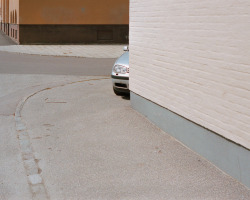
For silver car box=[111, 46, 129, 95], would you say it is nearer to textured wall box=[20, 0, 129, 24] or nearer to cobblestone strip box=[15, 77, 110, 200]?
cobblestone strip box=[15, 77, 110, 200]

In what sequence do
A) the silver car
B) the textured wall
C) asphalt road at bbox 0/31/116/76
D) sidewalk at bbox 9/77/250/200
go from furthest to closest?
the textured wall → asphalt road at bbox 0/31/116/76 → the silver car → sidewalk at bbox 9/77/250/200

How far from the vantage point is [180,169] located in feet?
21.1

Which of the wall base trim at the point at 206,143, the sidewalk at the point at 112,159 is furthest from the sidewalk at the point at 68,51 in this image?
the wall base trim at the point at 206,143

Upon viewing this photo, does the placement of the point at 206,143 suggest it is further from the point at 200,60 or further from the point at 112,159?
the point at 112,159

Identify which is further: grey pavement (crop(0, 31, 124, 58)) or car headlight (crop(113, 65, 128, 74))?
grey pavement (crop(0, 31, 124, 58))

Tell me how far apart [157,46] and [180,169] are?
106 inches

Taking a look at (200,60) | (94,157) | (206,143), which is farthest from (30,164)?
(200,60)

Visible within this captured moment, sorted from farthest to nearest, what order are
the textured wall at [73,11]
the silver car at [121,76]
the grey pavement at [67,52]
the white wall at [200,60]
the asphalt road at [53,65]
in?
the textured wall at [73,11] → the grey pavement at [67,52] → the asphalt road at [53,65] → the silver car at [121,76] → the white wall at [200,60]

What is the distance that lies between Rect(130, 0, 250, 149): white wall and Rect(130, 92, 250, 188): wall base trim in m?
0.12

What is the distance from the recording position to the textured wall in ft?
101

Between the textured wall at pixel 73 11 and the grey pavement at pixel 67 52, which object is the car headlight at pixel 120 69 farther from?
the textured wall at pixel 73 11

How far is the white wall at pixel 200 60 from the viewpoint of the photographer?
578cm

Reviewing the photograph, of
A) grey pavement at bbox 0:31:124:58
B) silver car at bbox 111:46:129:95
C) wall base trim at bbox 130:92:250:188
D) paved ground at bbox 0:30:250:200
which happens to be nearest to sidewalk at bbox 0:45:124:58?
grey pavement at bbox 0:31:124:58

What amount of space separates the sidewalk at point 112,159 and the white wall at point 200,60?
0.54m
